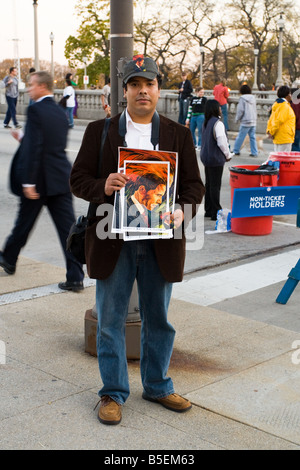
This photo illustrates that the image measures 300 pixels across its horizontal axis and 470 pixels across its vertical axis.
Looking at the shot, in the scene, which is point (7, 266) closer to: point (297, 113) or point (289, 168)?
point (289, 168)

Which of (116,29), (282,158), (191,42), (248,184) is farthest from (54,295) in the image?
(191,42)

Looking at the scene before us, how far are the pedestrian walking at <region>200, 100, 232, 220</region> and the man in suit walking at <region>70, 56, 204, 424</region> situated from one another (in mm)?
5612

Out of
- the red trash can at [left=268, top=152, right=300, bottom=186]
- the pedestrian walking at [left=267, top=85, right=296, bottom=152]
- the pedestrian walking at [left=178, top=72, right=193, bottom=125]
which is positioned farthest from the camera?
the pedestrian walking at [left=178, top=72, right=193, bottom=125]

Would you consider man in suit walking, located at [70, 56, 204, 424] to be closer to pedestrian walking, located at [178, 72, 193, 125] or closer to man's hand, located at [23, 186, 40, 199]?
man's hand, located at [23, 186, 40, 199]

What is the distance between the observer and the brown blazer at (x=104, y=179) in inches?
142

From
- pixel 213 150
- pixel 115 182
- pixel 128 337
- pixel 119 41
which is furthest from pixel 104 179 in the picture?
pixel 213 150

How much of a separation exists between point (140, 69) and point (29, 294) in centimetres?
312

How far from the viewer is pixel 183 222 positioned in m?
3.71

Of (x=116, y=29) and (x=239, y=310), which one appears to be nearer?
(x=116, y=29)

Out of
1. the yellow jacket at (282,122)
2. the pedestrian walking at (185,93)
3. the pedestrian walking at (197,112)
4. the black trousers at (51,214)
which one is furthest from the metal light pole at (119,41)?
the pedestrian walking at (185,93)

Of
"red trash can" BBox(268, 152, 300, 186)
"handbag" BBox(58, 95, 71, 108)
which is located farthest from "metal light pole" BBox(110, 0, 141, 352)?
"handbag" BBox(58, 95, 71, 108)

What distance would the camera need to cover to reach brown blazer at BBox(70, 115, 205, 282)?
3605 mm
